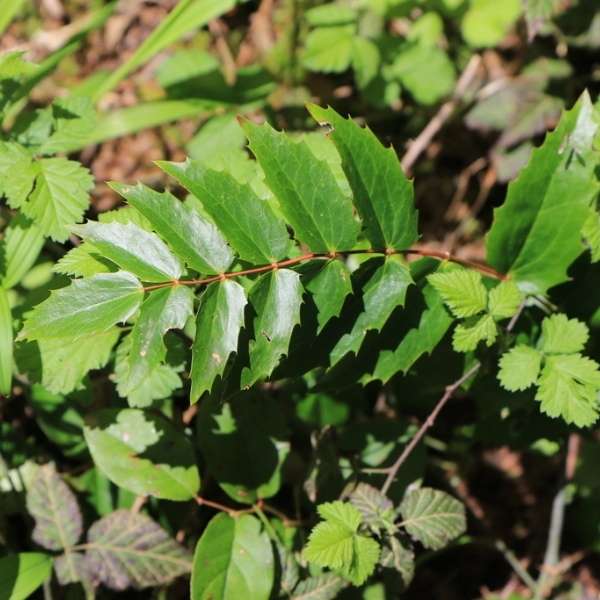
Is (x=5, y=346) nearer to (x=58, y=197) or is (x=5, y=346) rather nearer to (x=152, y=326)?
(x=58, y=197)

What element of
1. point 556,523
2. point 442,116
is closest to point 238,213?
point 556,523

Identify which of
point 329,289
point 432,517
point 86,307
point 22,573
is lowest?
point 432,517

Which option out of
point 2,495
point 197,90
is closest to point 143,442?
point 2,495

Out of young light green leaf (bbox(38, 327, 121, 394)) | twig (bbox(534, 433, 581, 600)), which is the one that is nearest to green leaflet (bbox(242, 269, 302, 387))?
young light green leaf (bbox(38, 327, 121, 394))

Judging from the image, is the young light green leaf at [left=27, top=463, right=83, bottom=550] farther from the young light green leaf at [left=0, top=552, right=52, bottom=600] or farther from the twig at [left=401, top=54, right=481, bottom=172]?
the twig at [left=401, top=54, right=481, bottom=172]

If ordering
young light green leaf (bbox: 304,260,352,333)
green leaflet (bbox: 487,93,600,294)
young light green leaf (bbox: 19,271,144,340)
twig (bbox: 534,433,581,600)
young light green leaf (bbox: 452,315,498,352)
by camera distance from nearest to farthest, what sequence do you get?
young light green leaf (bbox: 19,271,144,340), young light green leaf (bbox: 304,260,352,333), young light green leaf (bbox: 452,315,498,352), green leaflet (bbox: 487,93,600,294), twig (bbox: 534,433,581,600)

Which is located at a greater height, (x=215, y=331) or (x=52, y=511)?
(x=215, y=331)

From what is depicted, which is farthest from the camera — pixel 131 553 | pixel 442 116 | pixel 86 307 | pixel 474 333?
pixel 442 116

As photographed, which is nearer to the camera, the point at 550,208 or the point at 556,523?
the point at 550,208
